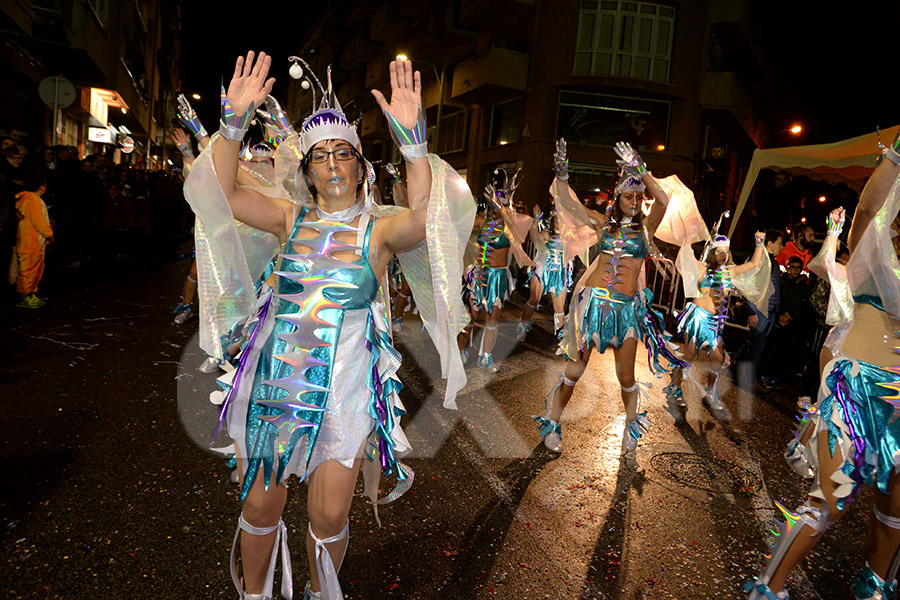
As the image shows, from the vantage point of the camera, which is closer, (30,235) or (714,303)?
(714,303)

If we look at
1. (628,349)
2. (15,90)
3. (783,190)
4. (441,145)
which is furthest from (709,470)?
(441,145)

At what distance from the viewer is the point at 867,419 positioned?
2715mm

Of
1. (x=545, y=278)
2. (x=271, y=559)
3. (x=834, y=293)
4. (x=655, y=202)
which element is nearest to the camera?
(x=271, y=559)

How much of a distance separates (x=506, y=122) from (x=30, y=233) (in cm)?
1878

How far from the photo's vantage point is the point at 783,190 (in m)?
14.0

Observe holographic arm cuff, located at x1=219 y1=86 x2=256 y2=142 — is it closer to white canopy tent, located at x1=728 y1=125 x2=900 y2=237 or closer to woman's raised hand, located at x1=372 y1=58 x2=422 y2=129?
woman's raised hand, located at x1=372 y1=58 x2=422 y2=129

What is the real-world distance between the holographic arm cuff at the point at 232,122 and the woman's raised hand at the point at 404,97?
491mm

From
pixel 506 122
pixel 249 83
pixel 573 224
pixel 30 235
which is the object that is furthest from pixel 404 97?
pixel 506 122

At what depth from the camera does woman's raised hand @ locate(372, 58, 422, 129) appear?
2281 mm

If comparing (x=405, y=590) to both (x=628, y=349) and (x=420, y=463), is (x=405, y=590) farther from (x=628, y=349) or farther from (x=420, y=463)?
(x=628, y=349)

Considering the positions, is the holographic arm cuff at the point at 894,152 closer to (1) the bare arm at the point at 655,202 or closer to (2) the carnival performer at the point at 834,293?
(2) the carnival performer at the point at 834,293

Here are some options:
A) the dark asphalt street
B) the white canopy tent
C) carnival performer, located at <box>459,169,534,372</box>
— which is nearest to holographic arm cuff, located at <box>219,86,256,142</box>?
the dark asphalt street

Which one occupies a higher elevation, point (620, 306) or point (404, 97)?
point (404, 97)

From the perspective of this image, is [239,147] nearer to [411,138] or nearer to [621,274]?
[411,138]
